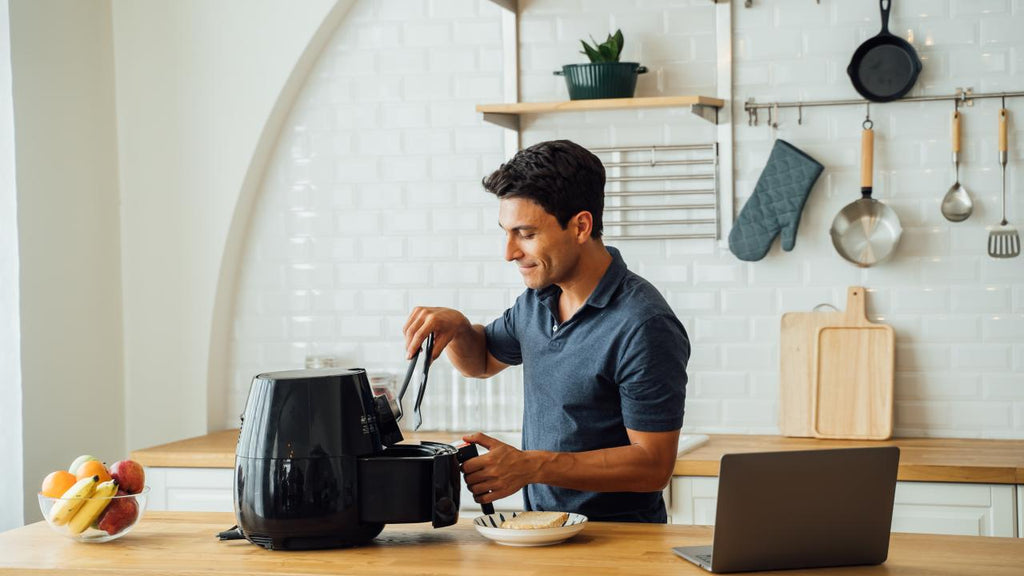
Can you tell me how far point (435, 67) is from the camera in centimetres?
412

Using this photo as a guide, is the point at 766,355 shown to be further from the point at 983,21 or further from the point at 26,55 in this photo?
the point at 26,55

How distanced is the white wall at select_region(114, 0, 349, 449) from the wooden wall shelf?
2.57 ft

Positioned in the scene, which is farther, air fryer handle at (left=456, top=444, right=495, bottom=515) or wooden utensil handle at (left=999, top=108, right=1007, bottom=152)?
wooden utensil handle at (left=999, top=108, right=1007, bottom=152)

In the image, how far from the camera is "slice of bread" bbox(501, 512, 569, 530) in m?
2.10

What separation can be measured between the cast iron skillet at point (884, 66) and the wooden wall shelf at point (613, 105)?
A: 0.46 meters

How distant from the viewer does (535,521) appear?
2135mm

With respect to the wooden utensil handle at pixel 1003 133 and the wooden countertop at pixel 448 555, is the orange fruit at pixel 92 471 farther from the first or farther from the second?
the wooden utensil handle at pixel 1003 133

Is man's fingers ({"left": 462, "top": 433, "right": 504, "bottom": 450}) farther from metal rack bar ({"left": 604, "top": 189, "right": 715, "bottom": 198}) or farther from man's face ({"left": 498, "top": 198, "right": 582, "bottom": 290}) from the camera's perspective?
metal rack bar ({"left": 604, "top": 189, "right": 715, "bottom": 198})

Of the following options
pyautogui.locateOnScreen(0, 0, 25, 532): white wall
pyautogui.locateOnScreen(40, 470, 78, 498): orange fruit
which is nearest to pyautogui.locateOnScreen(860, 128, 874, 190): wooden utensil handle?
pyautogui.locateOnScreen(40, 470, 78, 498): orange fruit

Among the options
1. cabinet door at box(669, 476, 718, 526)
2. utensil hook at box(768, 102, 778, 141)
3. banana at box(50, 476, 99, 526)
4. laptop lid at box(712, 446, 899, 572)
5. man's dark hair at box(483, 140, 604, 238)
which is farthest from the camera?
utensil hook at box(768, 102, 778, 141)

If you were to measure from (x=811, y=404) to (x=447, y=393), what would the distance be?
1.26m

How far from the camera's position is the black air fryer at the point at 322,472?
2061 mm

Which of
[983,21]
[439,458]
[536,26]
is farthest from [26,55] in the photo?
[983,21]

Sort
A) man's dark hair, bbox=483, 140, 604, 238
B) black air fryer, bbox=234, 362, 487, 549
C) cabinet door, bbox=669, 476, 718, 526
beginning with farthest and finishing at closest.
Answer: cabinet door, bbox=669, 476, 718, 526
man's dark hair, bbox=483, 140, 604, 238
black air fryer, bbox=234, 362, 487, 549
